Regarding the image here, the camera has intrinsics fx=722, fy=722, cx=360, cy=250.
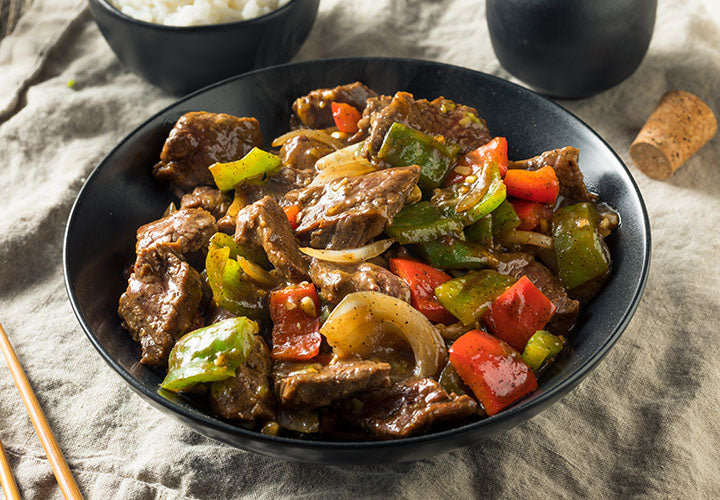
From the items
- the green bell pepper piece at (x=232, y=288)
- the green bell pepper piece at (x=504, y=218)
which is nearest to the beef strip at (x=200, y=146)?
the green bell pepper piece at (x=232, y=288)

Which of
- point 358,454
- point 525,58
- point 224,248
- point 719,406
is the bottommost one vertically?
point 719,406

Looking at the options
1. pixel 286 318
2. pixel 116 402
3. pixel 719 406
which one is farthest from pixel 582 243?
pixel 116 402

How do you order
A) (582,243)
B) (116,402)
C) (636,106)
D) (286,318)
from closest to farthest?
1. (286,318)
2. (582,243)
3. (116,402)
4. (636,106)

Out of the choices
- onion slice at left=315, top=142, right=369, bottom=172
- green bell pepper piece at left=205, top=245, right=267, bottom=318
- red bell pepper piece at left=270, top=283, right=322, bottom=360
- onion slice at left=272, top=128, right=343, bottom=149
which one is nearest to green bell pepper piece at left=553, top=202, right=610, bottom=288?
onion slice at left=315, top=142, right=369, bottom=172

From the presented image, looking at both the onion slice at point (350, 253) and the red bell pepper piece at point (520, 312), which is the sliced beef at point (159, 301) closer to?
the onion slice at point (350, 253)

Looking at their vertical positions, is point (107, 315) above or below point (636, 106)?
above

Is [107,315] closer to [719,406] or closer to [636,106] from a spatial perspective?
[719,406]

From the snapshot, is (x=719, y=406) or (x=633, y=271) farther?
(x=719, y=406)

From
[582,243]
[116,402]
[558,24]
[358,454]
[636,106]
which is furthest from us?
[636,106]
